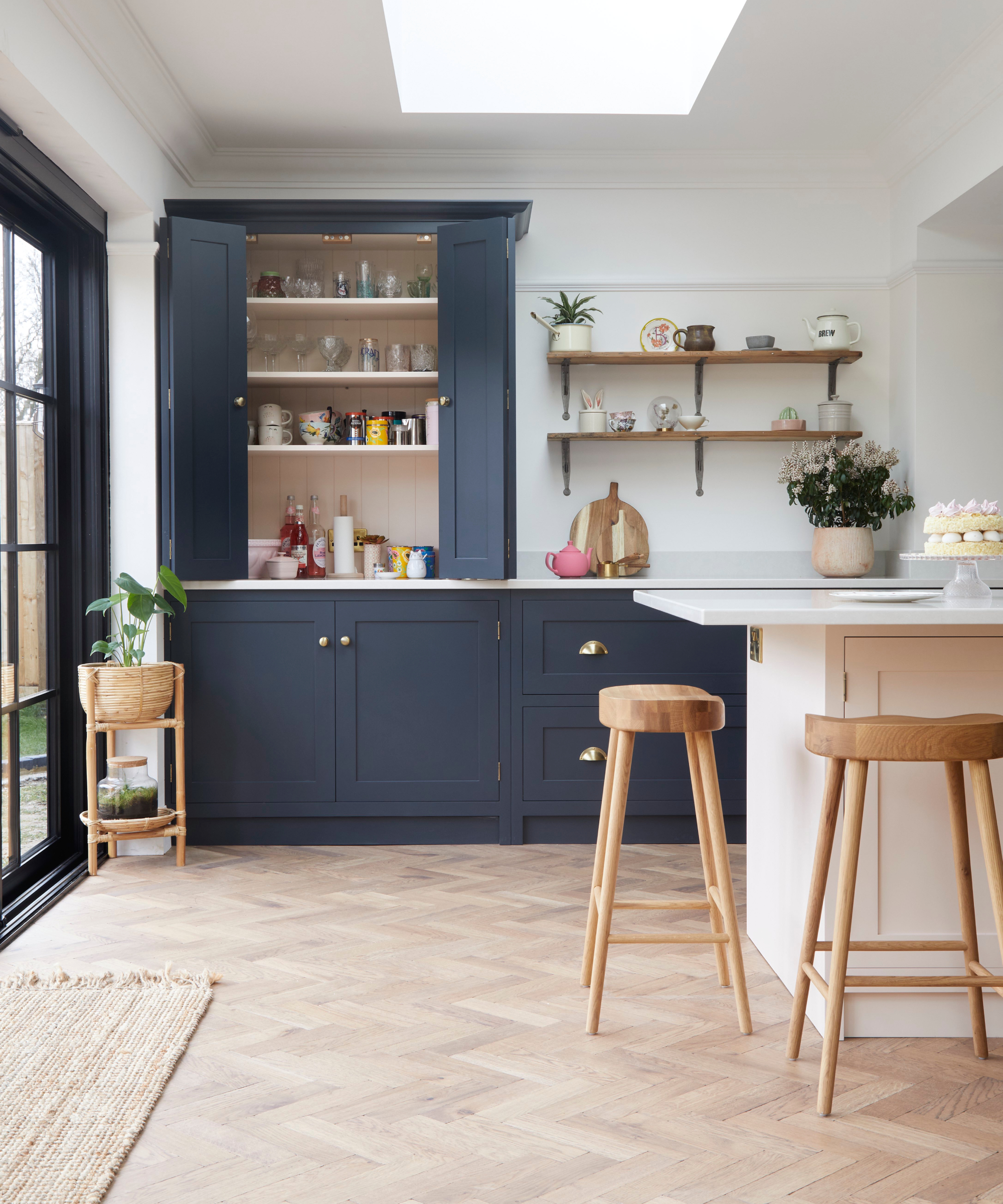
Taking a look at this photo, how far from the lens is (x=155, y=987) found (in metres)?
2.24

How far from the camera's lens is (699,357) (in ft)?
12.4

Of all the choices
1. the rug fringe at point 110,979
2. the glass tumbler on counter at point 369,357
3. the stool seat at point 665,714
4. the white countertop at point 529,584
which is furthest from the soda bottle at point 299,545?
the stool seat at point 665,714

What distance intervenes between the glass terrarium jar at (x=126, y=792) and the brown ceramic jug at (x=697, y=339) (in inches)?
99.0

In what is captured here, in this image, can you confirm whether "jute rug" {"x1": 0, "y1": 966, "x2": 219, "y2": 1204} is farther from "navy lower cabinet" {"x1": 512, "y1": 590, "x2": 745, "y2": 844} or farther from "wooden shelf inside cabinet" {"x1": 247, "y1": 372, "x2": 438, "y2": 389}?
"wooden shelf inside cabinet" {"x1": 247, "y1": 372, "x2": 438, "y2": 389}

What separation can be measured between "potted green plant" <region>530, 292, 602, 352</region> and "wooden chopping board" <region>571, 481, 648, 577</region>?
576mm

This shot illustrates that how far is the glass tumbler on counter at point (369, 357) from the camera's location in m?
3.75

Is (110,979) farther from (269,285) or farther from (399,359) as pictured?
(269,285)

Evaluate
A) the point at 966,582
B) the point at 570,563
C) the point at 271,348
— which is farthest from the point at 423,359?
the point at 966,582

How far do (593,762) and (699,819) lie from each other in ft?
4.35

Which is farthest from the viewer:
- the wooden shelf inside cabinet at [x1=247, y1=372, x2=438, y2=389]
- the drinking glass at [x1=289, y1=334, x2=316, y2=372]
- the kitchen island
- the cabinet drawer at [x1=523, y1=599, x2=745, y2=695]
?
the drinking glass at [x1=289, y1=334, x2=316, y2=372]

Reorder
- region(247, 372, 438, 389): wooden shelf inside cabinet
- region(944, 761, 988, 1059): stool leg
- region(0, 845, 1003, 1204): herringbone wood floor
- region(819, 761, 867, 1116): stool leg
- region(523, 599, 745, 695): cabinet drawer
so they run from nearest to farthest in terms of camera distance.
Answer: region(0, 845, 1003, 1204): herringbone wood floor, region(819, 761, 867, 1116): stool leg, region(944, 761, 988, 1059): stool leg, region(523, 599, 745, 695): cabinet drawer, region(247, 372, 438, 389): wooden shelf inside cabinet

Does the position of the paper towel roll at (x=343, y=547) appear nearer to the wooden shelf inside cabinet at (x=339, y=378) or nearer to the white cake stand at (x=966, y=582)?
the wooden shelf inside cabinet at (x=339, y=378)

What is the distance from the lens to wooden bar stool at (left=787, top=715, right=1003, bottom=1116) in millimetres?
1710

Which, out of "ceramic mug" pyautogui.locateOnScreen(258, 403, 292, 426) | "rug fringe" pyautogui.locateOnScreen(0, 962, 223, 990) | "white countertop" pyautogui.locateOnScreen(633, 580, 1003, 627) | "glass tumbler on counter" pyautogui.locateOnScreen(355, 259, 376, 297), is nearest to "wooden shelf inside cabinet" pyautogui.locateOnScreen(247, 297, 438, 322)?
"glass tumbler on counter" pyautogui.locateOnScreen(355, 259, 376, 297)
